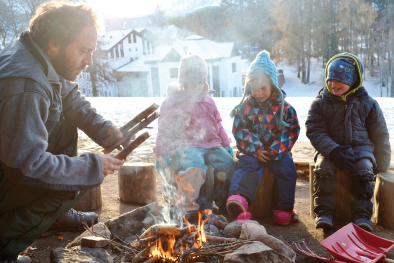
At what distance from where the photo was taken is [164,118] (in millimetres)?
3688

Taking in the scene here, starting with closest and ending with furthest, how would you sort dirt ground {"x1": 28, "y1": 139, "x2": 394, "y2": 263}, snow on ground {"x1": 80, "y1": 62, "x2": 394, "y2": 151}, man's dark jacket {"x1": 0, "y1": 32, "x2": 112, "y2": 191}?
1. man's dark jacket {"x1": 0, "y1": 32, "x2": 112, "y2": 191}
2. dirt ground {"x1": 28, "y1": 139, "x2": 394, "y2": 263}
3. snow on ground {"x1": 80, "y1": 62, "x2": 394, "y2": 151}

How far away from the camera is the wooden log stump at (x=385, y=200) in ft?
9.63

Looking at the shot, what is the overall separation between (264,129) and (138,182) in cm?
148

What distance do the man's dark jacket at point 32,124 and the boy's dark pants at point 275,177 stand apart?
1.57 meters

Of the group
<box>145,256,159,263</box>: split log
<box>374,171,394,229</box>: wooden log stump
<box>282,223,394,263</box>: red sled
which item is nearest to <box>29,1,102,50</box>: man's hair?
<box>145,256,159,263</box>: split log

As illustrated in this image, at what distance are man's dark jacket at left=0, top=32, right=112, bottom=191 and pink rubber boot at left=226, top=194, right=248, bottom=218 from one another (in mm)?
1437

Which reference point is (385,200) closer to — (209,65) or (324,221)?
(324,221)

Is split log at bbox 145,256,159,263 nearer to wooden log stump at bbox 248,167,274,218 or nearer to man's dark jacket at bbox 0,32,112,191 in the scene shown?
man's dark jacket at bbox 0,32,112,191

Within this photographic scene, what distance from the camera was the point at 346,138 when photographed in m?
3.17

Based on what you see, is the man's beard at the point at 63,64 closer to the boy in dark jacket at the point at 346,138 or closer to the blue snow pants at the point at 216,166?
the blue snow pants at the point at 216,166

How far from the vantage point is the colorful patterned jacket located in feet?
10.7

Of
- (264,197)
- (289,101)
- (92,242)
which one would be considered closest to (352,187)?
(264,197)

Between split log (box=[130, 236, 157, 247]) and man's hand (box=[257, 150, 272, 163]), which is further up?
man's hand (box=[257, 150, 272, 163])

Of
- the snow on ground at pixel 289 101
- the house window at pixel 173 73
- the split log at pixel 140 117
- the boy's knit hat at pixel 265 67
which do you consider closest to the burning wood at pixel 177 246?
the split log at pixel 140 117
